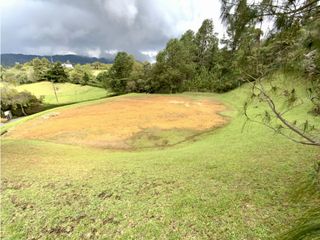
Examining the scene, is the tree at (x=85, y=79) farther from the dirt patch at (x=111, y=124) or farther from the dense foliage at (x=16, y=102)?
the dirt patch at (x=111, y=124)

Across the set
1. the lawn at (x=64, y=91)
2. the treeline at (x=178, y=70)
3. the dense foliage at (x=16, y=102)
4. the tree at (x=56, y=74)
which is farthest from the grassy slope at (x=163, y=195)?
the tree at (x=56, y=74)

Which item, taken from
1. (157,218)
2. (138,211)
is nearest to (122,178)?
(138,211)

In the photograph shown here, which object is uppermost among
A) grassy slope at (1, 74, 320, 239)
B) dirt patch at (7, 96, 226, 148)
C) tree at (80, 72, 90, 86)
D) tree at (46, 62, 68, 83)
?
tree at (46, 62, 68, 83)

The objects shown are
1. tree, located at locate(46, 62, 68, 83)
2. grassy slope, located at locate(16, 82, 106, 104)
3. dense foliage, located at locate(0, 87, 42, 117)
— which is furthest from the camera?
tree, located at locate(46, 62, 68, 83)

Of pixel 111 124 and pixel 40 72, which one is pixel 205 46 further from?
pixel 40 72

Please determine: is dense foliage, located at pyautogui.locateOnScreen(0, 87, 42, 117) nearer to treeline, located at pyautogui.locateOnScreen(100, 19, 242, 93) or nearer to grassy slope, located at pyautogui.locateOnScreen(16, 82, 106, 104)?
grassy slope, located at pyautogui.locateOnScreen(16, 82, 106, 104)

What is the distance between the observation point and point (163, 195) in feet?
18.0

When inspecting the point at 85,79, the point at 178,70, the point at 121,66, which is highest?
the point at 121,66

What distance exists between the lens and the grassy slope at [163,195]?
4234 mm

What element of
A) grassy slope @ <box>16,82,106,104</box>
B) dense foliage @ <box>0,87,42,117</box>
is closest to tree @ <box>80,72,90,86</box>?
grassy slope @ <box>16,82,106,104</box>

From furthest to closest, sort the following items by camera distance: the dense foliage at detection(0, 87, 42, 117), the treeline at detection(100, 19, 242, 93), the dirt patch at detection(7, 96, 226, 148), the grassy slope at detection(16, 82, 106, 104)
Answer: the grassy slope at detection(16, 82, 106, 104) < the treeline at detection(100, 19, 242, 93) < the dense foliage at detection(0, 87, 42, 117) < the dirt patch at detection(7, 96, 226, 148)

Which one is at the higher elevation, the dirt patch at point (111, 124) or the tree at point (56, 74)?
the tree at point (56, 74)

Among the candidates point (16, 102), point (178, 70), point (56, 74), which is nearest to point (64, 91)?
point (56, 74)

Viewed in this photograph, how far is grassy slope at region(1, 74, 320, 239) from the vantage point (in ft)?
13.9
